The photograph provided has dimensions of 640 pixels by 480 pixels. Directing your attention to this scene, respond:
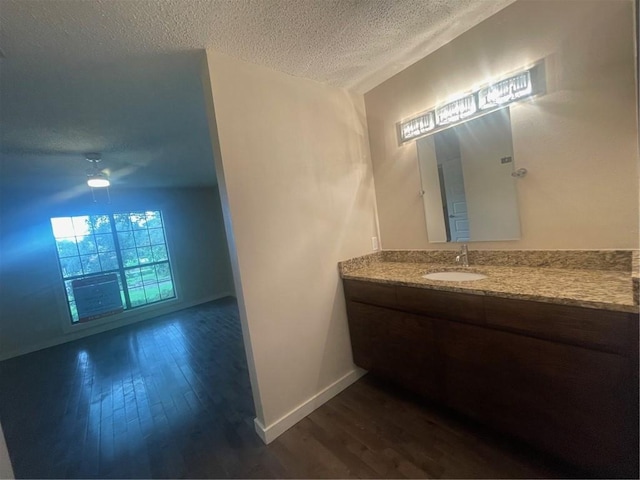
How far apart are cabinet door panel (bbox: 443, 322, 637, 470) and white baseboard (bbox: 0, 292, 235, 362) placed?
5193 mm

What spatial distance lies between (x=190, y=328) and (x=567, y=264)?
4.44 metres

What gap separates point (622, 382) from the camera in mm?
964

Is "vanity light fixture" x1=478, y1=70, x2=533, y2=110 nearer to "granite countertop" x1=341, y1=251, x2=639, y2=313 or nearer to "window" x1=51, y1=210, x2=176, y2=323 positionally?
"granite countertop" x1=341, y1=251, x2=639, y2=313

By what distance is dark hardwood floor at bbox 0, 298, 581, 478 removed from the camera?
1.38 m

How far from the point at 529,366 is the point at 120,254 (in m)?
5.96

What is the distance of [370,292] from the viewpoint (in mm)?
1870

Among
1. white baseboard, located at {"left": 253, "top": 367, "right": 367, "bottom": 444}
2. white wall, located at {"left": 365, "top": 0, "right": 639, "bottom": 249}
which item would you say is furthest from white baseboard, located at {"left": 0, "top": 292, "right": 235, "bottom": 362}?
white wall, located at {"left": 365, "top": 0, "right": 639, "bottom": 249}

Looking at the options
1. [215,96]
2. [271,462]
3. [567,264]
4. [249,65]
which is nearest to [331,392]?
[271,462]

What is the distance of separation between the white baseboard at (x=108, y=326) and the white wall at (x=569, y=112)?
17.7 feet

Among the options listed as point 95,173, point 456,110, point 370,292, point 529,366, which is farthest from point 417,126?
point 95,173

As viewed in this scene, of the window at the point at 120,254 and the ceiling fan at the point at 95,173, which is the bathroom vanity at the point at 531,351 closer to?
the ceiling fan at the point at 95,173

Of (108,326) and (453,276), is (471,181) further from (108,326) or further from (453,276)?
(108,326)

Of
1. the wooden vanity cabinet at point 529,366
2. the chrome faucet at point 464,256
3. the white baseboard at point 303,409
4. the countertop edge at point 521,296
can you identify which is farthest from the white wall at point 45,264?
the chrome faucet at point 464,256

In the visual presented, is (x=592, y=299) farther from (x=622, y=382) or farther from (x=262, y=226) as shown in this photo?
(x=262, y=226)
